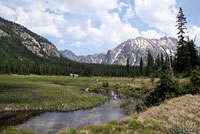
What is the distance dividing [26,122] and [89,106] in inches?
562

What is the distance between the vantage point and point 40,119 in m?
22.7

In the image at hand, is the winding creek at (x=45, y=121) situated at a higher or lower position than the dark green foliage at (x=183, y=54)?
lower

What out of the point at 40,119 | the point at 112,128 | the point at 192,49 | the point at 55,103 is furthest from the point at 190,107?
the point at 192,49

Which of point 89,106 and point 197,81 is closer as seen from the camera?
point 197,81

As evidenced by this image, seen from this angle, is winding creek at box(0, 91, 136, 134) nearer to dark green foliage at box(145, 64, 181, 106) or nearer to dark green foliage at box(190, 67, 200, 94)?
dark green foliage at box(145, 64, 181, 106)

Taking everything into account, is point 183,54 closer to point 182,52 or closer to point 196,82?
point 182,52

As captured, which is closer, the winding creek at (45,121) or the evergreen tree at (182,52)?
the winding creek at (45,121)

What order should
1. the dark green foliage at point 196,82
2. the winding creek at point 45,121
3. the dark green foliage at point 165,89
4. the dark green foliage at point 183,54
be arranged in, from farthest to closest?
1. the dark green foliage at point 183,54
2. the dark green foliage at point 165,89
3. the dark green foliage at point 196,82
4. the winding creek at point 45,121

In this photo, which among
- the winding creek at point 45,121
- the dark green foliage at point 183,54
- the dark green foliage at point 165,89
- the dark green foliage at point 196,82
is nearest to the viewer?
the winding creek at point 45,121

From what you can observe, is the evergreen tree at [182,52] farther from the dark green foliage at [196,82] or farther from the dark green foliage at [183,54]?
the dark green foliage at [196,82]

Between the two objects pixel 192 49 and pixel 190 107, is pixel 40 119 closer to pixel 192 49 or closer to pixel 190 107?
pixel 190 107

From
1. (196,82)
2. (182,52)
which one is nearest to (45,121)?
(196,82)

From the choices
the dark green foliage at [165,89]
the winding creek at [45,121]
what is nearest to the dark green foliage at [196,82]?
the dark green foliage at [165,89]

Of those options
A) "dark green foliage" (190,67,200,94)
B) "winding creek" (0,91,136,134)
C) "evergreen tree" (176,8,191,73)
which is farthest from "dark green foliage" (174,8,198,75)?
"winding creek" (0,91,136,134)
